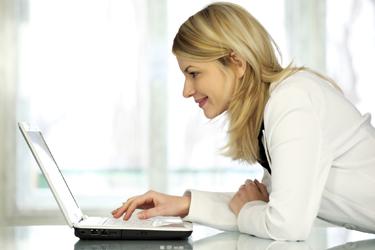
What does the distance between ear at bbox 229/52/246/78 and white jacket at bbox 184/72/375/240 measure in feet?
0.32

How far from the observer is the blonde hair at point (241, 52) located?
1.47 metres

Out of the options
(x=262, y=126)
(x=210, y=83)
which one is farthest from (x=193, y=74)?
(x=262, y=126)

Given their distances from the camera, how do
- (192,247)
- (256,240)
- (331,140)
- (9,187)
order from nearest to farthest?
1. (192,247)
2. (256,240)
3. (331,140)
4. (9,187)

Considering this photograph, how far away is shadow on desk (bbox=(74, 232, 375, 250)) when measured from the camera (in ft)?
3.85

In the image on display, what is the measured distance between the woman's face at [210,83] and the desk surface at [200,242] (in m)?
0.30

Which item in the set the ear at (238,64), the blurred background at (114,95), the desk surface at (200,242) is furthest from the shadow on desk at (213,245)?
the blurred background at (114,95)

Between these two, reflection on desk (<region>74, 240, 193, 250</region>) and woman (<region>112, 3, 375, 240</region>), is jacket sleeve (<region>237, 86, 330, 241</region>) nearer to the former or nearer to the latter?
woman (<region>112, 3, 375, 240</region>)

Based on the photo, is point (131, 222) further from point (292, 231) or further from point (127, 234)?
point (292, 231)

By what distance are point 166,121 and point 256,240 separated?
7.97 ft

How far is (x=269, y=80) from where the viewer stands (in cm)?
147

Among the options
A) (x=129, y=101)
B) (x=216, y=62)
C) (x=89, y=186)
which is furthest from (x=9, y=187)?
(x=216, y=62)

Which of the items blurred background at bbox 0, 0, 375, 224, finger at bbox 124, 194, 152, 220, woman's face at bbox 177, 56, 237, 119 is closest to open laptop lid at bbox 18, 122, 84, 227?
finger at bbox 124, 194, 152, 220

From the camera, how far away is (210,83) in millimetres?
1542

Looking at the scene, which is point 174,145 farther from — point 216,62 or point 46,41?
point 216,62
